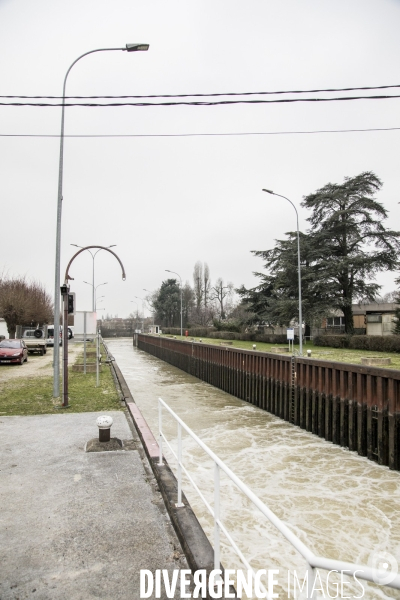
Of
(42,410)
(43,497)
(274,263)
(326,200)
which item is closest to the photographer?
(43,497)

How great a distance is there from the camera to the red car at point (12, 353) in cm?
2486

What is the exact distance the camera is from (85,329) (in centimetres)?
1636

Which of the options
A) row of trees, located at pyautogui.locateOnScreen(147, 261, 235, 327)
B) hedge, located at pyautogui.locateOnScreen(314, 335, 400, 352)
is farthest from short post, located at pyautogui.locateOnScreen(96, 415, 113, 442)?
row of trees, located at pyautogui.locateOnScreen(147, 261, 235, 327)

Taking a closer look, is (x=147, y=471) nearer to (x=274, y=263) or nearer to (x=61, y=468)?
(x=61, y=468)

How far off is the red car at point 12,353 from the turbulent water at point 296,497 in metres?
14.3

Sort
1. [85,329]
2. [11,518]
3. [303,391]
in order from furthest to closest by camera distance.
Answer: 1. [85,329]
2. [303,391]
3. [11,518]

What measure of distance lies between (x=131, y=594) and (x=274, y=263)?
129 ft

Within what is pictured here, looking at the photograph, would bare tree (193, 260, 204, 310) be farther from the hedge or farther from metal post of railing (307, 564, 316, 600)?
metal post of railing (307, 564, 316, 600)

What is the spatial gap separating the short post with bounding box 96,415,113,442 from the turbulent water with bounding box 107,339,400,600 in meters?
1.73

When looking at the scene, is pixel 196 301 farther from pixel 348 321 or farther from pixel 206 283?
pixel 348 321

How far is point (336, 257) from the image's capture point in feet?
121

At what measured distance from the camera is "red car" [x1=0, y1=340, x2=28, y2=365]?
24864 mm

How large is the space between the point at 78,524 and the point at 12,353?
22458mm

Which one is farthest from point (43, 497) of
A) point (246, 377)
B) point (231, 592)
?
point (246, 377)
